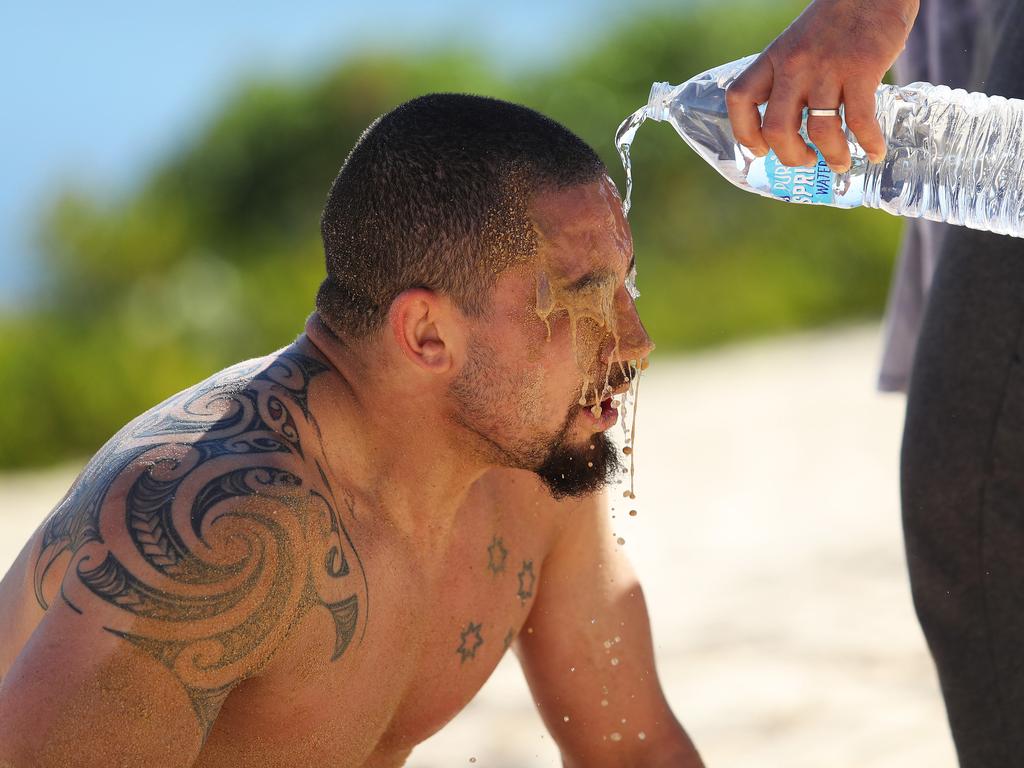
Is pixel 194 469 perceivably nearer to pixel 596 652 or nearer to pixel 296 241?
pixel 596 652

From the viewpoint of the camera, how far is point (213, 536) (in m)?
2.25

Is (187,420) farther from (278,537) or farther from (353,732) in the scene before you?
(353,732)

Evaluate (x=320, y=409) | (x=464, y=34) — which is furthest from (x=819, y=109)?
(x=464, y=34)

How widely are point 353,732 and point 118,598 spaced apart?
63 cm

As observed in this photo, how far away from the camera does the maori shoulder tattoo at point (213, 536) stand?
2186mm

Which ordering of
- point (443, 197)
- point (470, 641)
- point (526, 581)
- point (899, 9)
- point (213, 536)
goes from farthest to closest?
point (526, 581)
point (470, 641)
point (443, 197)
point (899, 9)
point (213, 536)

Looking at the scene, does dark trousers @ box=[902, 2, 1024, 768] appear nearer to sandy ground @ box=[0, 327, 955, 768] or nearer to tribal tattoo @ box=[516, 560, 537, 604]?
Answer: tribal tattoo @ box=[516, 560, 537, 604]

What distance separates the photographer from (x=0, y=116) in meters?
24.1

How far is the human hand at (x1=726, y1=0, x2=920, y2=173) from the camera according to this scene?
2.27 meters

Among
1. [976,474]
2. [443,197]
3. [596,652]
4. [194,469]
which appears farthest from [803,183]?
[194,469]

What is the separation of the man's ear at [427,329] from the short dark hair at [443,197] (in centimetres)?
2

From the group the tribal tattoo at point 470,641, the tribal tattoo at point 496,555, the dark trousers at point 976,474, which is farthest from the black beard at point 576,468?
the dark trousers at point 976,474

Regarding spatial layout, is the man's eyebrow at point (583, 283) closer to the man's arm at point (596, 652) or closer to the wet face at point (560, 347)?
the wet face at point (560, 347)

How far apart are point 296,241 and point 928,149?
9406mm
